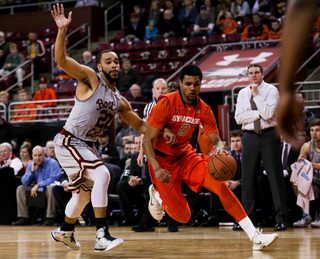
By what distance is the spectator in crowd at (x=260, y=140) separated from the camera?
8.53 meters

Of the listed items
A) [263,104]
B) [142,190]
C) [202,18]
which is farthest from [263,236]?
[202,18]

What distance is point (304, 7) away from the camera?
2.03 m

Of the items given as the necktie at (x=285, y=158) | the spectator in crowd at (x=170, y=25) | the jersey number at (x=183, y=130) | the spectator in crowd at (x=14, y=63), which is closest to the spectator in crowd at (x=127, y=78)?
the spectator in crowd at (x=170, y=25)

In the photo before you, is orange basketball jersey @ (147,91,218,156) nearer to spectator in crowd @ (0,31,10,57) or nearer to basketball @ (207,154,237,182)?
basketball @ (207,154,237,182)

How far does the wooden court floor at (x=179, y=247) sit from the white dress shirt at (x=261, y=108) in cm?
156

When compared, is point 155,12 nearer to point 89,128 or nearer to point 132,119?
point 132,119

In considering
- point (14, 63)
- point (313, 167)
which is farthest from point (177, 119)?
point (14, 63)

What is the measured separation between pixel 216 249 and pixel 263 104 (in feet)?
9.30

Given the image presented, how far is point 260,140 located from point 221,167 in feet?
9.77

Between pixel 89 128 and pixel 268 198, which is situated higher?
pixel 89 128

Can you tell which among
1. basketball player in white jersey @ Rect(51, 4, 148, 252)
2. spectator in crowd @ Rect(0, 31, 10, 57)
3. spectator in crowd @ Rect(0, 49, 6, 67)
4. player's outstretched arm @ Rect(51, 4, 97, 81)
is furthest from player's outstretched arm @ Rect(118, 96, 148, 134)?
spectator in crowd @ Rect(0, 31, 10, 57)

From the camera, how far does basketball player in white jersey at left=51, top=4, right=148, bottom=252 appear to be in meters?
5.98

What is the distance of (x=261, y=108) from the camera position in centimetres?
840

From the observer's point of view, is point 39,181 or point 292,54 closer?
point 292,54
